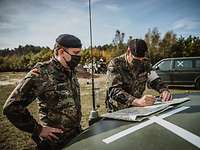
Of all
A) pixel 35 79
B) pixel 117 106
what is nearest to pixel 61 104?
pixel 35 79

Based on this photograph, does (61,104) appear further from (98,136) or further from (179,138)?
(179,138)

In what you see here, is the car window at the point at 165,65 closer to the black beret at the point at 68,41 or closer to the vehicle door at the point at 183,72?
the vehicle door at the point at 183,72

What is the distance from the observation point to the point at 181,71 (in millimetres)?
11688

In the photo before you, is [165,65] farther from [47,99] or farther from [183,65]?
[47,99]

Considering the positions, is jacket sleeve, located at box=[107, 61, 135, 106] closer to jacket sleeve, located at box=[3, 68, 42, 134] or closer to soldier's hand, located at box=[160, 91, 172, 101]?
soldier's hand, located at box=[160, 91, 172, 101]

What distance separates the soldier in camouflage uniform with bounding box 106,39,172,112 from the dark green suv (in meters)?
9.53

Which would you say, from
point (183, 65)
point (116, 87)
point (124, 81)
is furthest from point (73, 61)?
point (183, 65)

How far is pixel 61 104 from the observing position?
5.70ft

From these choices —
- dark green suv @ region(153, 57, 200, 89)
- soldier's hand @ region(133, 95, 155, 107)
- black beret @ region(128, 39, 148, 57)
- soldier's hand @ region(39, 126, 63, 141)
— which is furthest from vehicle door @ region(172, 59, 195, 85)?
soldier's hand @ region(39, 126, 63, 141)

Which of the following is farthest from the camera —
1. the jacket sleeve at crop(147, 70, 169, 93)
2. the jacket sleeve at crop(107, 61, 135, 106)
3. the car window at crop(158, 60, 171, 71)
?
the car window at crop(158, 60, 171, 71)

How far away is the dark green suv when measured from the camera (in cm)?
1132

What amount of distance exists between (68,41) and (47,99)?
458mm

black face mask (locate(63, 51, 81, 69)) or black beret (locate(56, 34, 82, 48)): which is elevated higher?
black beret (locate(56, 34, 82, 48))

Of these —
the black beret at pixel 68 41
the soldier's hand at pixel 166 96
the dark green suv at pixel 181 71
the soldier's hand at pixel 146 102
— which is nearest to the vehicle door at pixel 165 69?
the dark green suv at pixel 181 71
